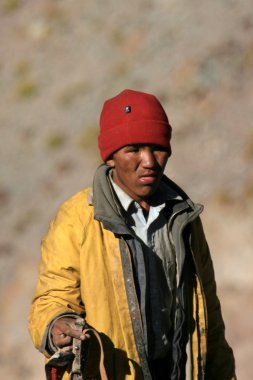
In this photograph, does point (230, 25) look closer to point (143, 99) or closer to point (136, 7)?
point (136, 7)

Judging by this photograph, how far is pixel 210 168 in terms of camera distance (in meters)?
16.7

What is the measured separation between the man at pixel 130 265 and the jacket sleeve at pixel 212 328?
0.15m

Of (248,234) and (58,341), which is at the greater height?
(248,234)

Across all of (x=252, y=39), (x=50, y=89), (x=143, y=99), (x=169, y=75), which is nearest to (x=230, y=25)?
(x=252, y=39)

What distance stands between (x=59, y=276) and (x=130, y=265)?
29cm

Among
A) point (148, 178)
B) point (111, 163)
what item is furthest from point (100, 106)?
point (148, 178)

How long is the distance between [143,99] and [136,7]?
18903 mm

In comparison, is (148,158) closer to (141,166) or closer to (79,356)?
(141,166)

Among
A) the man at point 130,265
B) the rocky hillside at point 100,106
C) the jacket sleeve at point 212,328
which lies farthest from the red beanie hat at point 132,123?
the rocky hillside at point 100,106

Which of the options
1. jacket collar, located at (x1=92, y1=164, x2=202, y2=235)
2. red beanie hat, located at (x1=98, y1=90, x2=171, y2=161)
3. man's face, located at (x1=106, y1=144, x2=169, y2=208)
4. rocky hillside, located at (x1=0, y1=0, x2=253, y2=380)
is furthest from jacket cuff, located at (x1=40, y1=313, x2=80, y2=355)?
rocky hillside, located at (x1=0, y1=0, x2=253, y2=380)

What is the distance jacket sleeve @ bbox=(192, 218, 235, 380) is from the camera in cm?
418

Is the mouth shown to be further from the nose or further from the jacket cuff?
the jacket cuff

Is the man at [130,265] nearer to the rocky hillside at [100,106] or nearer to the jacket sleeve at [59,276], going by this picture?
the jacket sleeve at [59,276]

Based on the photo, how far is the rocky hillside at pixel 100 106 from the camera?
14242mm
